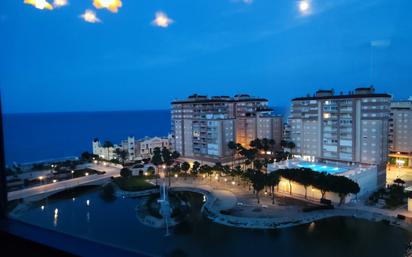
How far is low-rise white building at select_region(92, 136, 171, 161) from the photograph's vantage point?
12.8 metres

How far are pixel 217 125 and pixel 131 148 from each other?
382 cm

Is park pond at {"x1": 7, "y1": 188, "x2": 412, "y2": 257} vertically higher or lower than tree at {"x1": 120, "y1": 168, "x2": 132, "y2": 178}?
lower

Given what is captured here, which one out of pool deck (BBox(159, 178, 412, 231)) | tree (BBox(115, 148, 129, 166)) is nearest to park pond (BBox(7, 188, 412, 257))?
pool deck (BBox(159, 178, 412, 231))

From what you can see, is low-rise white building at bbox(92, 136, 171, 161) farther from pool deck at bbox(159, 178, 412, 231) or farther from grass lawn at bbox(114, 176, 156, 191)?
pool deck at bbox(159, 178, 412, 231)

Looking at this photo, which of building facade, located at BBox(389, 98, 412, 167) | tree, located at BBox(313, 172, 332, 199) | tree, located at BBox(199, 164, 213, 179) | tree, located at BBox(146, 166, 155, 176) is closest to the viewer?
tree, located at BBox(313, 172, 332, 199)

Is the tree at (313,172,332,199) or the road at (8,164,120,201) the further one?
the road at (8,164,120,201)

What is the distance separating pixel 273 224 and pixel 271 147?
6801 mm

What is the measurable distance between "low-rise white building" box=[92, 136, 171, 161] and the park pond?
621 centimetres

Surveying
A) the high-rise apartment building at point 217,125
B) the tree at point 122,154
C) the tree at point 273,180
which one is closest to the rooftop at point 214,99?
the high-rise apartment building at point 217,125

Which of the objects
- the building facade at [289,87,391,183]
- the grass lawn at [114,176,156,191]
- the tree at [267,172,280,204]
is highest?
the building facade at [289,87,391,183]

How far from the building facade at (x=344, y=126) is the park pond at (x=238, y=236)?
3318mm

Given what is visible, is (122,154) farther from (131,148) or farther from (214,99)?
(214,99)

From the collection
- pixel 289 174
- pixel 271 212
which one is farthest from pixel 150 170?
pixel 271 212

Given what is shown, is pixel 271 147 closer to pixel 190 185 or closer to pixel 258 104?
pixel 258 104
